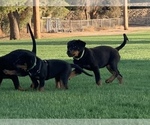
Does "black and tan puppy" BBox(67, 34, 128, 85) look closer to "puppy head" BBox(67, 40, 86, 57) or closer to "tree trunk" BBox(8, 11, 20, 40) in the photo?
"puppy head" BBox(67, 40, 86, 57)

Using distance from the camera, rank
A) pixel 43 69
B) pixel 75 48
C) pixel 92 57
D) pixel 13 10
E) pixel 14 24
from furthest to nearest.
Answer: pixel 14 24 < pixel 13 10 < pixel 92 57 < pixel 75 48 < pixel 43 69

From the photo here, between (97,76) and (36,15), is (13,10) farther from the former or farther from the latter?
(97,76)

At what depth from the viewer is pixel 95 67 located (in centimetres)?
1059

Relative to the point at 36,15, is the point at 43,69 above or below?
below

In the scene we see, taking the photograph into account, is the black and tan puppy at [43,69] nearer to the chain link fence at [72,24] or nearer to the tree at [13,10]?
the tree at [13,10]

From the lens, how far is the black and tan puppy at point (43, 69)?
925 centimetres

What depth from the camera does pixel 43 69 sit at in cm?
952

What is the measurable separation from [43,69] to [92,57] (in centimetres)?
139

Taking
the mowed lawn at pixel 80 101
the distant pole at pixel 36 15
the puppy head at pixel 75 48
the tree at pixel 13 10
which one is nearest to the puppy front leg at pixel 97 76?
the mowed lawn at pixel 80 101

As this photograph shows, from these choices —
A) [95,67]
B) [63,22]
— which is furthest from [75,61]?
[63,22]

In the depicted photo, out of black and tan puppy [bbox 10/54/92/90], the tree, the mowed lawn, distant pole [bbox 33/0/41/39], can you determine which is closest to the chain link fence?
the tree

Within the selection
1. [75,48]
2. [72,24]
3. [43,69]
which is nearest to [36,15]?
[72,24]

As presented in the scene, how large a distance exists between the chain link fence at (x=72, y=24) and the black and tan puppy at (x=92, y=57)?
Answer: 1915 inches

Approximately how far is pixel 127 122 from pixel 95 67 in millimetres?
4199
